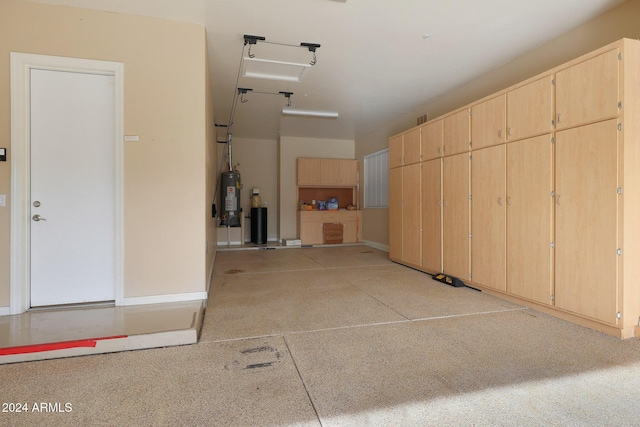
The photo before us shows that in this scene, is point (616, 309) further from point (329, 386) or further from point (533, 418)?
point (329, 386)

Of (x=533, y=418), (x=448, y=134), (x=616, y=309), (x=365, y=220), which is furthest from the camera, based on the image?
(x=365, y=220)

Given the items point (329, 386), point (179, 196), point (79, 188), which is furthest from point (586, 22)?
point (79, 188)

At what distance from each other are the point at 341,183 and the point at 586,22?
598cm

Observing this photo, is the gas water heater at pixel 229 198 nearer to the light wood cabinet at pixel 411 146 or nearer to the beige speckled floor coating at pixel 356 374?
the light wood cabinet at pixel 411 146

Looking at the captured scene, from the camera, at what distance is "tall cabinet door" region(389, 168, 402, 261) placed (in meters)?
5.61

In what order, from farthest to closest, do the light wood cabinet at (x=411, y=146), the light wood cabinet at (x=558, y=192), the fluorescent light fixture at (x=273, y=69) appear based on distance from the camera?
the light wood cabinet at (x=411, y=146) → the fluorescent light fixture at (x=273, y=69) → the light wood cabinet at (x=558, y=192)

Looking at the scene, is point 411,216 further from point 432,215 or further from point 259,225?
point 259,225

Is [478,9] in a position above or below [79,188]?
above

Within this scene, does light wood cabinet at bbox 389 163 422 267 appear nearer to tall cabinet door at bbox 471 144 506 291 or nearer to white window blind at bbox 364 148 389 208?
tall cabinet door at bbox 471 144 506 291

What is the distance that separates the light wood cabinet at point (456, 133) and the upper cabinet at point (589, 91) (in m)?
1.18

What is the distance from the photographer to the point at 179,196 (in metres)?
3.35

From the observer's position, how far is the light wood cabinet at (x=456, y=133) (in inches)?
159

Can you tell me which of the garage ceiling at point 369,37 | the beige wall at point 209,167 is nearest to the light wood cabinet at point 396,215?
the garage ceiling at point 369,37

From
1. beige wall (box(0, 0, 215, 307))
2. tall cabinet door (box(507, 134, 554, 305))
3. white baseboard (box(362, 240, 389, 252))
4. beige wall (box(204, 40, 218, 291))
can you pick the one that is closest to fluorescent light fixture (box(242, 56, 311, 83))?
beige wall (box(204, 40, 218, 291))
